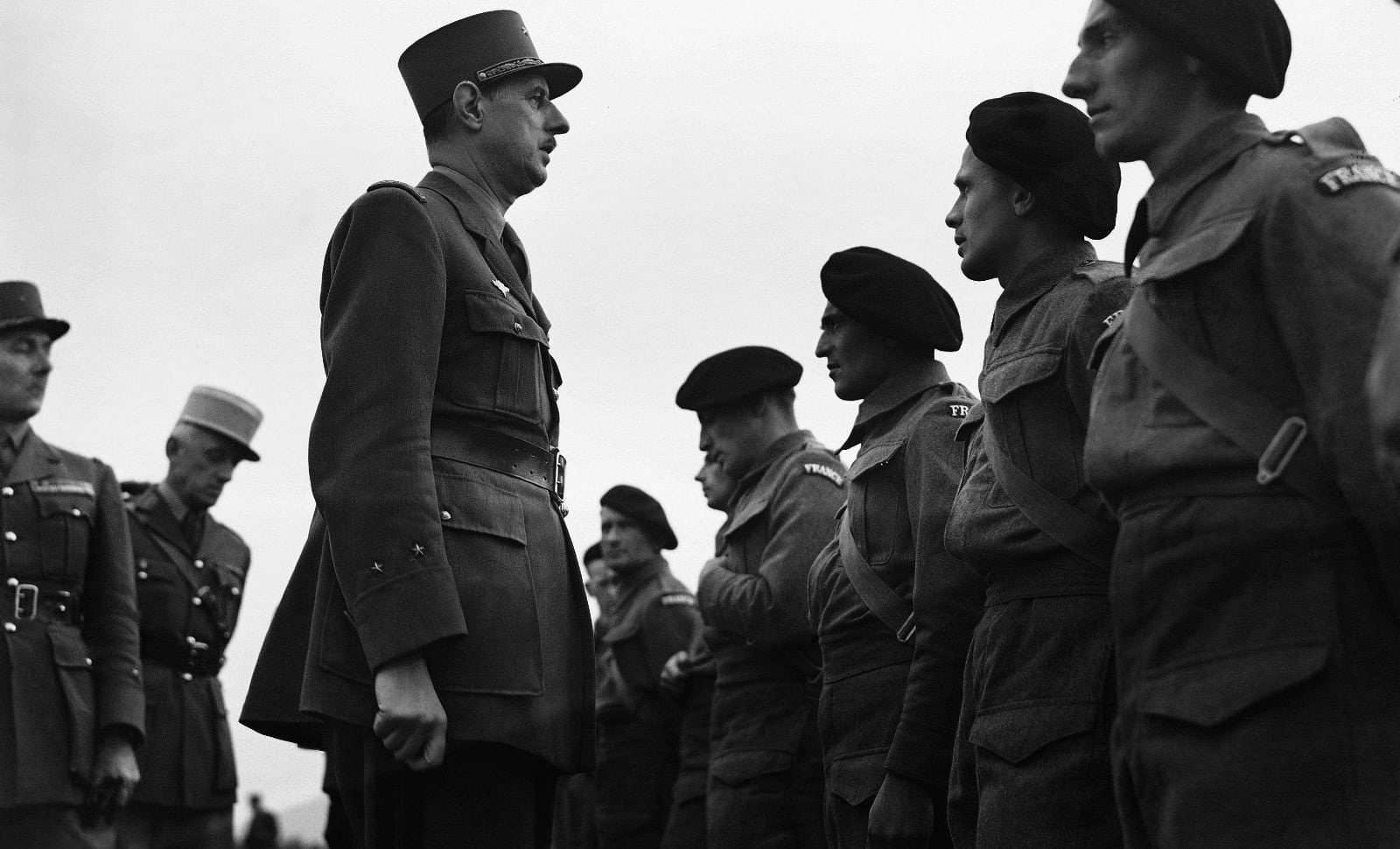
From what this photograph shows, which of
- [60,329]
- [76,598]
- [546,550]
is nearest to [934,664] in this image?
[546,550]

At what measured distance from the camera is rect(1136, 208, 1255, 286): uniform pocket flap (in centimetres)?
319

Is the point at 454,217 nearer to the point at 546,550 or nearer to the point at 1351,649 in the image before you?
the point at 546,550

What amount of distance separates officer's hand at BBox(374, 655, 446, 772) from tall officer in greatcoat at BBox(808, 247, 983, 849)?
1.66m

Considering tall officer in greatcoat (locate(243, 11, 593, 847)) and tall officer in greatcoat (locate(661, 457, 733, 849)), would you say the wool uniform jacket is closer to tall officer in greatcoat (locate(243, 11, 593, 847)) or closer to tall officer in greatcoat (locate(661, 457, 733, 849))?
tall officer in greatcoat (locate(243, 11, 593, 847))

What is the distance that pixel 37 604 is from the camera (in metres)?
7.68

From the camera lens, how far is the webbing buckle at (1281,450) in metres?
2.98

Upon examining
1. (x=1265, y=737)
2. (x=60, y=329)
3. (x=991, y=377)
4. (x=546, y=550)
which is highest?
(x=60, y=329)

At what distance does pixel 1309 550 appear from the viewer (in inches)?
117

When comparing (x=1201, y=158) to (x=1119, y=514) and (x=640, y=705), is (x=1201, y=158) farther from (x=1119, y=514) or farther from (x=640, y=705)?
(x=640, y=705)

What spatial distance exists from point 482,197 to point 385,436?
904mm

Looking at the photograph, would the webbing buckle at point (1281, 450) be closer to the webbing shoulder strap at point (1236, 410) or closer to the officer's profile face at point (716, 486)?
the webbing shoulder strap at point (1236, 410)

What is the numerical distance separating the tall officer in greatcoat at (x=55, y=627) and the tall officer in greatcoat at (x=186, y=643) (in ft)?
4.15

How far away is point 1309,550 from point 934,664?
2063mm

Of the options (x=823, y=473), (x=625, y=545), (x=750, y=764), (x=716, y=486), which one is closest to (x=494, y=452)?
(x=823, y=473)
